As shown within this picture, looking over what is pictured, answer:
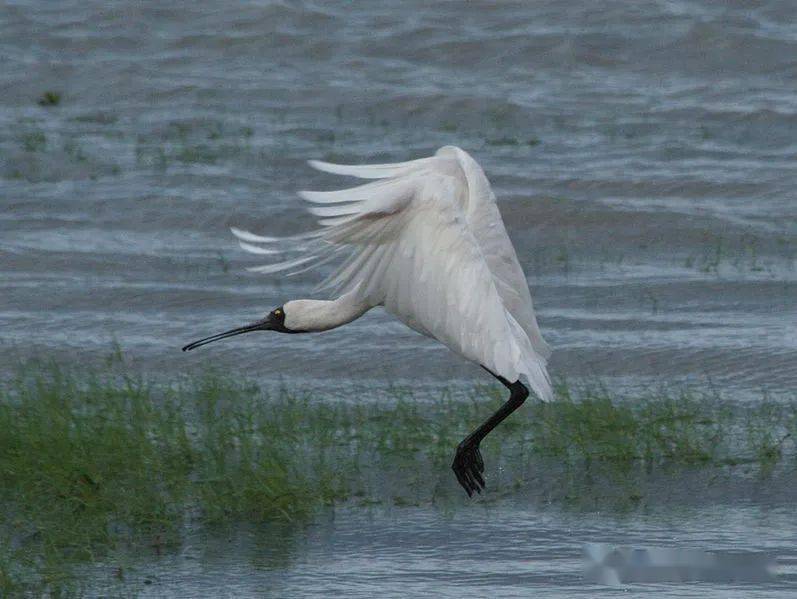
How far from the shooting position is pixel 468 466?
665 cm

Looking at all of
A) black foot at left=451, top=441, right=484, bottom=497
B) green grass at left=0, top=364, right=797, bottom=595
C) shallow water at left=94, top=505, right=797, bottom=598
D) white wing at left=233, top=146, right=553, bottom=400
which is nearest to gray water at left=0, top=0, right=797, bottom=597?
shallow water at left=94, top=505, right=797, bottom=598

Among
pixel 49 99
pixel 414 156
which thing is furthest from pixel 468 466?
pixel 49 99

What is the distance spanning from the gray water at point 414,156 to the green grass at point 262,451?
14.0 inches

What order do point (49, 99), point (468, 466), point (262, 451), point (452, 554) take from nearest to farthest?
1. point (452, 554)
2. point (468, 466)
3. point (262, 451)
4. point (49, 99)

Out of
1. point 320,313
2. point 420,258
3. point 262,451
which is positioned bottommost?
point 262,451

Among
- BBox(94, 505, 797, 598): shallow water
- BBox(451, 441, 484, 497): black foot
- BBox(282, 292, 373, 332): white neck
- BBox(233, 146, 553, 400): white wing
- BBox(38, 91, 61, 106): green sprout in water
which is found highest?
BBox(233, 146, 553, 400): white wing

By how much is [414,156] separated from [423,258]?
426 inches

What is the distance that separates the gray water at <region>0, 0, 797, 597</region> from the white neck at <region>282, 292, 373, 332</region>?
84 centimetres

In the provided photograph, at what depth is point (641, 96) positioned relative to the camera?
65.4 ft

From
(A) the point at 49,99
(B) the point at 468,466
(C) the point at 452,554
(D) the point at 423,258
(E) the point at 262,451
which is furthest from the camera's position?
(A) the point at 49,99

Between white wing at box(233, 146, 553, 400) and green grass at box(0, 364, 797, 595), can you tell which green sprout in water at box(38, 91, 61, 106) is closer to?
green grass at box(0, 364, 797, 595)

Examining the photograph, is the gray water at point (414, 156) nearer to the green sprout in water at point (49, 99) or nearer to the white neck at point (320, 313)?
the green sprout in water at point (49, 99)

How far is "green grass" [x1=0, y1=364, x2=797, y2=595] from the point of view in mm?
6516

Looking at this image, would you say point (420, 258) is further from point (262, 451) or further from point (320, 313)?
point (262, 451)
